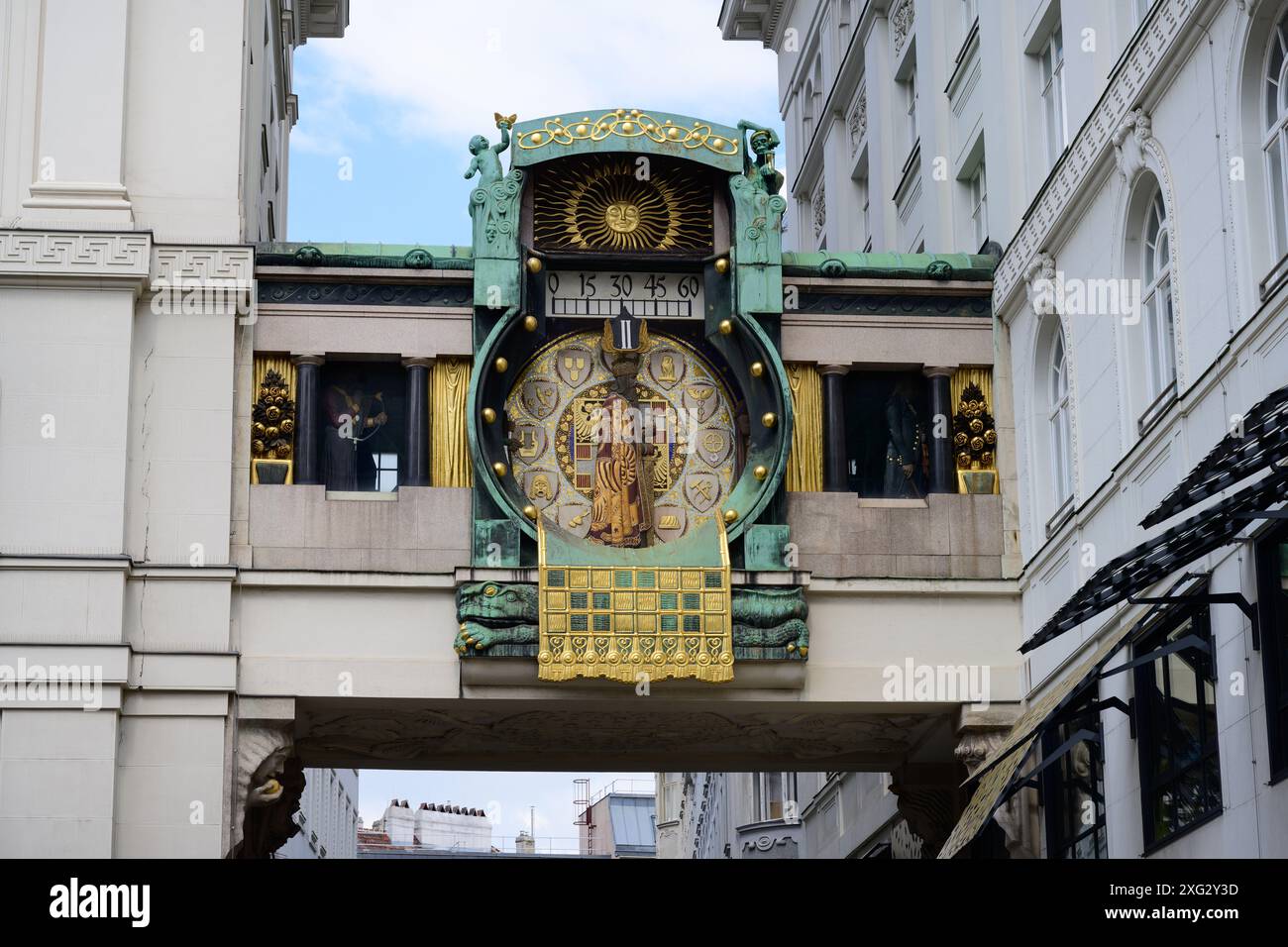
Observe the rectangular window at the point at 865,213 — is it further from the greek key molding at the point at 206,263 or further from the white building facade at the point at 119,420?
the greek key molding at the point at 206,263

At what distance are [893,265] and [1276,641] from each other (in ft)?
33.5

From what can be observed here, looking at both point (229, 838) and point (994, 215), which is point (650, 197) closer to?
point (994, 215)

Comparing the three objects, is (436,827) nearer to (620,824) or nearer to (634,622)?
(620,824)

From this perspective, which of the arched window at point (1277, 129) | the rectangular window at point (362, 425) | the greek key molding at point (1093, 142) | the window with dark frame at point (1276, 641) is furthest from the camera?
the rectangular window at point (362, 425)

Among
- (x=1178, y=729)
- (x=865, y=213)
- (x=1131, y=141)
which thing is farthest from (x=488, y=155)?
(x=865, y=213)

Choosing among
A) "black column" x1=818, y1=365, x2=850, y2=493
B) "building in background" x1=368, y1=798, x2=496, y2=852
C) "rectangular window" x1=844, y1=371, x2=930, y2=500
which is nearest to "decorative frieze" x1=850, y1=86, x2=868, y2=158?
"rectangular window" x1=844, y1=371, x2=930, y2=500

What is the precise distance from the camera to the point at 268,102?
36.2 metres

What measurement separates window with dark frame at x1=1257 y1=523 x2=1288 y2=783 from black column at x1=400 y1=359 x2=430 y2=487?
1084cm

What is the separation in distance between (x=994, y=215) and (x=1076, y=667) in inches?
265

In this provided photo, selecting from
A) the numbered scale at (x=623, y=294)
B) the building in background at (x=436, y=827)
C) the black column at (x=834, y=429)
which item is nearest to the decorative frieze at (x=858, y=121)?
the numbered scale at (x=623, y=294)

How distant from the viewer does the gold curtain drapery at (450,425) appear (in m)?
26.5

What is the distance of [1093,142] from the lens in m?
23.7

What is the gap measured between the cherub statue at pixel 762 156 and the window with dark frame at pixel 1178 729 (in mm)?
8150

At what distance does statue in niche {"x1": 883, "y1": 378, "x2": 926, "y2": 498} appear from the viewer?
27.2 metres
